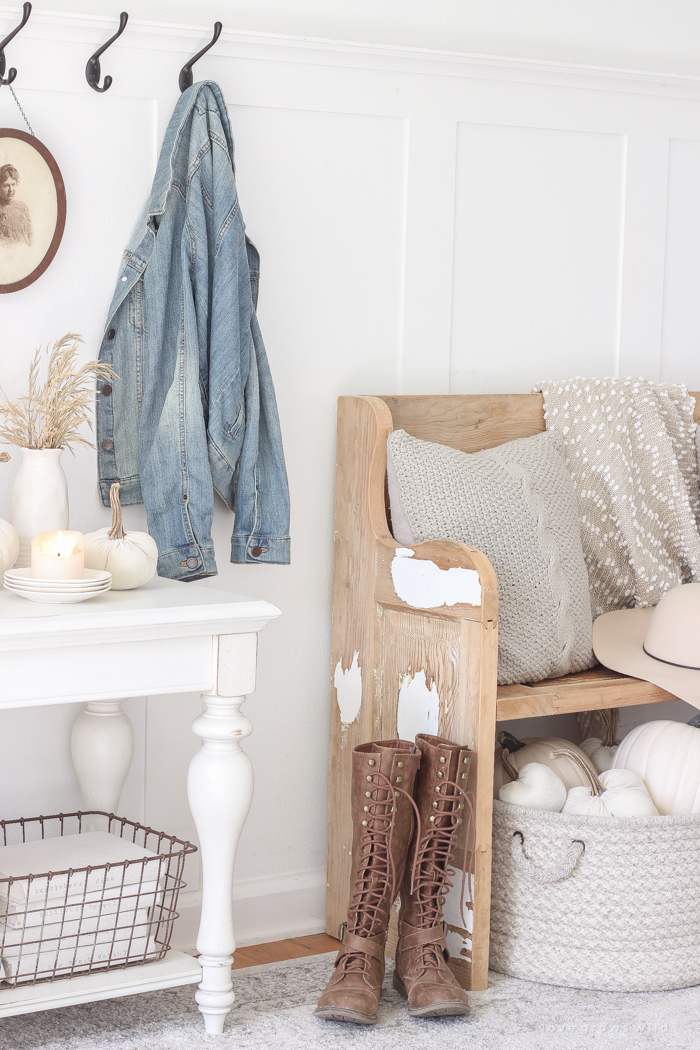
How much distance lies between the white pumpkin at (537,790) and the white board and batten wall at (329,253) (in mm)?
462

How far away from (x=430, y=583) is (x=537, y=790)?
1.37ft

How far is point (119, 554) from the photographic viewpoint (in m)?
1.80

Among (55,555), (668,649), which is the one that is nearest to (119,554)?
(55,555)

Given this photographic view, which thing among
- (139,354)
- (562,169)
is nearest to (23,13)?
(139,354)

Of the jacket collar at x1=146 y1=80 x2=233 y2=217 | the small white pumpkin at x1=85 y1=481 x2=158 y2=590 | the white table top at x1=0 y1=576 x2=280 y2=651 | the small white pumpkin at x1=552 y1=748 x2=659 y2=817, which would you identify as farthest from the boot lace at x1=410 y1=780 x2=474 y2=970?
the jacket collar at x1=146 y1=80 x2=233 y2=217

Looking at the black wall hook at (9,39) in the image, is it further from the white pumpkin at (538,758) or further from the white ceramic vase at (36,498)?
the white pumpkin at (538,758)

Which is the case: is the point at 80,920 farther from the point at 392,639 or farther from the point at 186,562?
the point at 392,639

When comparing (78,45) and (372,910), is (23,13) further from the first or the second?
(372,910)

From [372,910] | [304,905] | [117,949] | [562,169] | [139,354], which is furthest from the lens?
[562,169]

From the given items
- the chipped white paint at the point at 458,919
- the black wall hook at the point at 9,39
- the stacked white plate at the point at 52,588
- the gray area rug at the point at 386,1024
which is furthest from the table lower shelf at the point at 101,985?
the black wall hook at the point at 9,39

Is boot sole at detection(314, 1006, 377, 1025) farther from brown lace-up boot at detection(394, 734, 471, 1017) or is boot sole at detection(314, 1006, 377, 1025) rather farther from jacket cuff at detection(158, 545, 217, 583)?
jacket cuff at detection(158, 545, 217, 583)

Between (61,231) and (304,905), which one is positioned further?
(304,905)

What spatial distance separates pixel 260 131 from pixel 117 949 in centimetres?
147

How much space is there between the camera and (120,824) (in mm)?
2109
